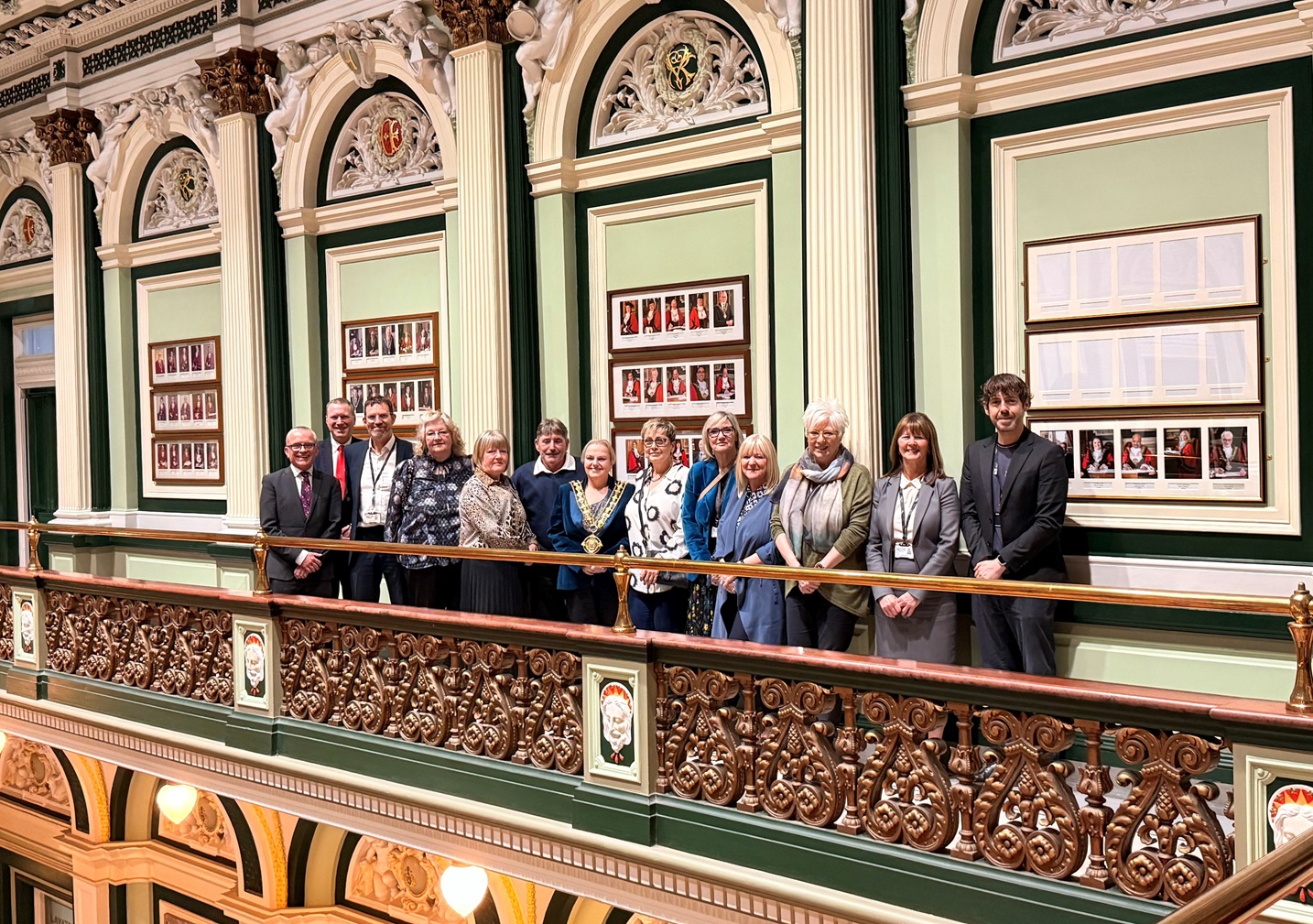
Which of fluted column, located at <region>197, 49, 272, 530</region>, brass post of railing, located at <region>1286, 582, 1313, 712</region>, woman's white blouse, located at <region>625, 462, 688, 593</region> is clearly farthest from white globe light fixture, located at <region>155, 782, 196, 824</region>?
brass post of railing, located at <region>1286, 582, 1313, 712</region>

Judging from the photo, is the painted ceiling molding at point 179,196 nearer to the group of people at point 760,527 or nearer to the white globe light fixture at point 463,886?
the group of people at point 760,527

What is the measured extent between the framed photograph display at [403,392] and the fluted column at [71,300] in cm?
398

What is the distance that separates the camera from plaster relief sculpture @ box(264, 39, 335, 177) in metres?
10.3

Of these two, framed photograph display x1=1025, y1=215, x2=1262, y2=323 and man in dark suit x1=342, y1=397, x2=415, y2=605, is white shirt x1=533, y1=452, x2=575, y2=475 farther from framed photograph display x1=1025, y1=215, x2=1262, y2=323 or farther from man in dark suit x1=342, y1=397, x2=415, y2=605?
framed photograph display x1=1025, y1=215, x2=1262, y2=323

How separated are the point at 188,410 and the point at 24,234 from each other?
3605 millimetres

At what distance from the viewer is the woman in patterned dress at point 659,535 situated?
612 centimetres

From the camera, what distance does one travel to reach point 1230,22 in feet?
19.0

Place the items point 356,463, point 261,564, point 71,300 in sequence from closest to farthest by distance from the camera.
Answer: point 261,564, point 356,463, point 71,300

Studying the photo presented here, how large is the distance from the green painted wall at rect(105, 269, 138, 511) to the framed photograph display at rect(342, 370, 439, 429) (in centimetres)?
340

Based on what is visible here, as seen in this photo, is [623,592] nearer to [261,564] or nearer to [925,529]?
[925,529]

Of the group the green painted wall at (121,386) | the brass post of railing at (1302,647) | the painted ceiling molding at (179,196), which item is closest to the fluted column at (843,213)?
the brass post of railing at (1302,647)

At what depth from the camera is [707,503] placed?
6.07 m

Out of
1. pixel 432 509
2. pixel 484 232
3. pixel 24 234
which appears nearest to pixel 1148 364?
pixel 432 509

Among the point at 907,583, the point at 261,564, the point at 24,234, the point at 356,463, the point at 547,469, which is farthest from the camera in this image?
the point at 24,234
